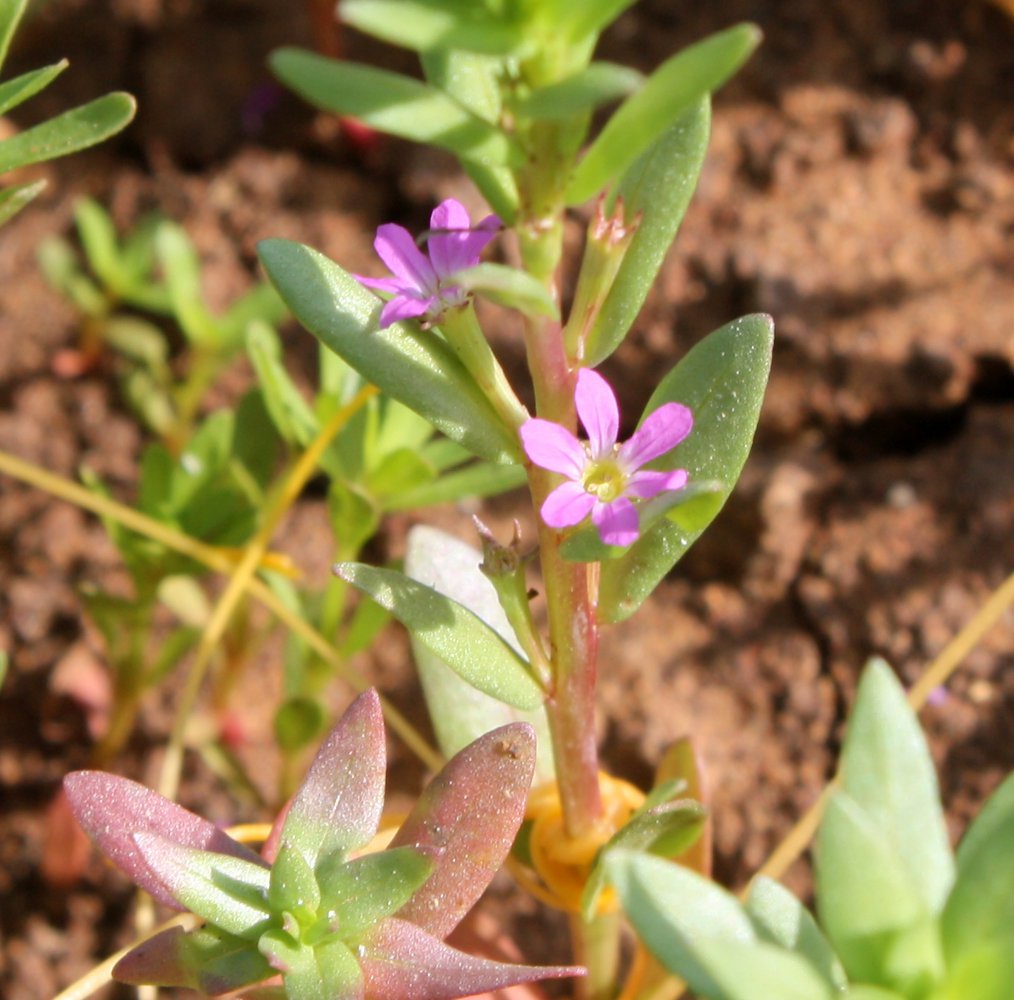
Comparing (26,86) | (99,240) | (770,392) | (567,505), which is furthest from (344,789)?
(99,240)

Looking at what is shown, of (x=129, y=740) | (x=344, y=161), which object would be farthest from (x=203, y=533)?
(x=344, y=161)

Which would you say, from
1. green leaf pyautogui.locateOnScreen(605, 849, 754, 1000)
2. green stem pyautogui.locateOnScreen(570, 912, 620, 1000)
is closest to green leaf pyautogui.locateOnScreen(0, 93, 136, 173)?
green leaf pyautogui.locateOnScreen(605, 849, 754, 1000)

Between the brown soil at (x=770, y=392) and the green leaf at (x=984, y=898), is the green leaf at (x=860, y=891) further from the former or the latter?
the brown soil at (x=770, y=392)

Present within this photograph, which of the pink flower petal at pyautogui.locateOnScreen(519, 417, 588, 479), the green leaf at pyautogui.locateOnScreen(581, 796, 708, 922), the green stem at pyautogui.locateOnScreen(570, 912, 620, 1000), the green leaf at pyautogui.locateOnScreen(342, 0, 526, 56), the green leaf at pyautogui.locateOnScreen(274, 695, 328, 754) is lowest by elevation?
the green stem at pyautogui.locateOnScreen(570, 912, 620, 1000)

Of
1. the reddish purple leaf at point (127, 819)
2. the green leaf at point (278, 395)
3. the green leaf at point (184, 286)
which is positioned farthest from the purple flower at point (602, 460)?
the green leaf at point (184, 286)

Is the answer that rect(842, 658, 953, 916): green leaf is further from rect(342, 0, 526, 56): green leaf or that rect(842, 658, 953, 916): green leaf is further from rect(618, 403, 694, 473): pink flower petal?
rect(342, 0, 526, 56): green leaf

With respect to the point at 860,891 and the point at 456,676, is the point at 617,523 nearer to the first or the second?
the point at 860,891
